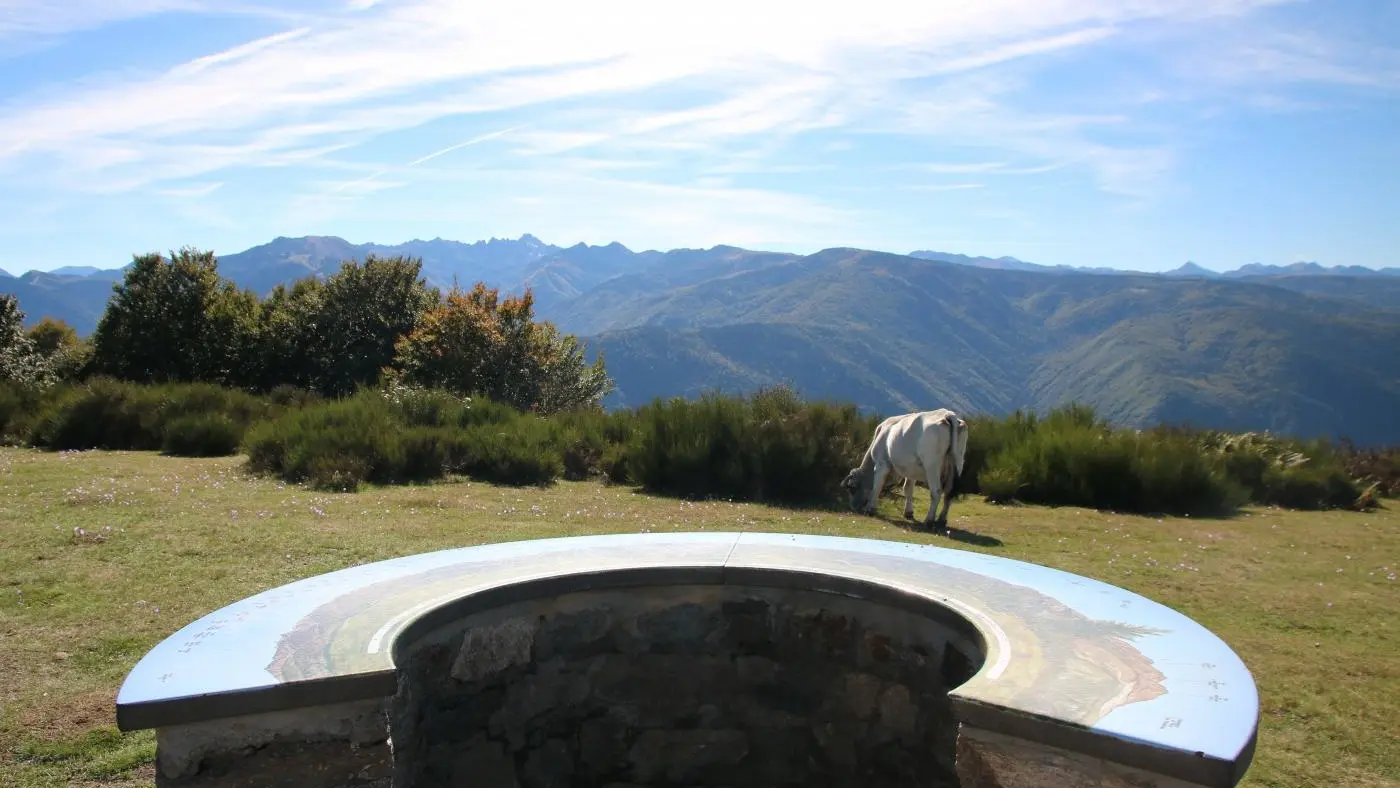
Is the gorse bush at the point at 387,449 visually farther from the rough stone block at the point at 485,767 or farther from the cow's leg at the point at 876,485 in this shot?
the rough stone block at the point at 485,767

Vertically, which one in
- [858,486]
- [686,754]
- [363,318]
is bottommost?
[686,754]

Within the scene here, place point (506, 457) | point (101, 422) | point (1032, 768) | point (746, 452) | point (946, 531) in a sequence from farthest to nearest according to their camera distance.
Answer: point (101, 422), point (506, 457), point (746, 452), point (946, 531), point (1032, 768)

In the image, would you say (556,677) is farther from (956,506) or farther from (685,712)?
(956,506)

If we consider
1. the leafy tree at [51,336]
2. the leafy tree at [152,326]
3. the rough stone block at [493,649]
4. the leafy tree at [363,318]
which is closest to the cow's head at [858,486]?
the rough stone block at [493,649]

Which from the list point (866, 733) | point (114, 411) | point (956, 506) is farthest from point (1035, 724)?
point (114, 411)

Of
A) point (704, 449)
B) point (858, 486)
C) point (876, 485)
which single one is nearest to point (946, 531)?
point (876, 485)

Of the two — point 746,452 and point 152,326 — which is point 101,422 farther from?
point 746,452

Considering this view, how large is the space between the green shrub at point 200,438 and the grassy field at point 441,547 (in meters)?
0.94

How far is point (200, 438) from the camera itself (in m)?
13.9

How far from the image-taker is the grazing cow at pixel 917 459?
979 centimetres

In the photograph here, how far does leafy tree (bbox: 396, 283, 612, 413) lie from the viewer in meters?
19.9

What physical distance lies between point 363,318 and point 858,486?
16.8 m

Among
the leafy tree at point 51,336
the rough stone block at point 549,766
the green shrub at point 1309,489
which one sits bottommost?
the green shrub at point 1309,489

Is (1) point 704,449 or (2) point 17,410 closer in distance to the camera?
(1) point 704,449
